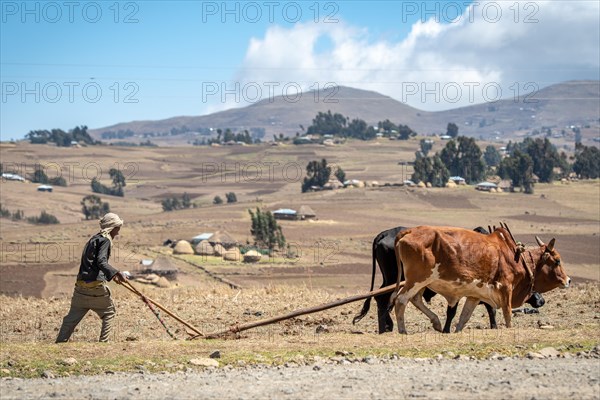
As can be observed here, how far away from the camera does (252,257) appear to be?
2643 inches

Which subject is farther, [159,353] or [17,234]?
[17,234]

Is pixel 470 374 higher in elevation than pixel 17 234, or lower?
higher

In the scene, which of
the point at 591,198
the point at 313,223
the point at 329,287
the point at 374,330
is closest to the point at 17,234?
the point at 313,223

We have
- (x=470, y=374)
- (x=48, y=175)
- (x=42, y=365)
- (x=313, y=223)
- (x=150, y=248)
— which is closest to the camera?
(x=470, y=374)

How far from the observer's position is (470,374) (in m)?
9.90

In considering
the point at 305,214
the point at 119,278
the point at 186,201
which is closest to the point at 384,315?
the point at 119,278

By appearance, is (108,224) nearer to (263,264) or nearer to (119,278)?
(119,278)

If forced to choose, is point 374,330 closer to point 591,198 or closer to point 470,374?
point 470,374

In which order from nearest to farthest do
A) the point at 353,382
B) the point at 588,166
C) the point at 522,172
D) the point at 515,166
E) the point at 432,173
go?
the point at 353,382
the point at 522,172
the point at 515,166
the point at 432,173
the point at 588,166

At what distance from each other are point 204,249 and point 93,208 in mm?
43979

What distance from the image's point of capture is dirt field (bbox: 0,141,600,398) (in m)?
11.6

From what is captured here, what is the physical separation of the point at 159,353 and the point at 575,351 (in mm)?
4936

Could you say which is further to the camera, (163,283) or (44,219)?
(44,219)

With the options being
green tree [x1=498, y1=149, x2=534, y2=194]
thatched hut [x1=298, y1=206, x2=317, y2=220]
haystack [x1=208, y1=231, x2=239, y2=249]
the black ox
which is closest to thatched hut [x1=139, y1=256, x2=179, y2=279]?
haystack [x1=208, y1=231, x2=239, y2=249]
